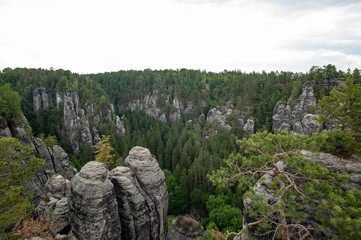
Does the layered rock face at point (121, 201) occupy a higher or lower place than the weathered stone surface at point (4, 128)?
lower

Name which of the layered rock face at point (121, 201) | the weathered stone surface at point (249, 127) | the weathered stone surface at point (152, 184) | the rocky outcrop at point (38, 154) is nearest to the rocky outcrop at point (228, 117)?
the weathered stone surface at point (249, 127)

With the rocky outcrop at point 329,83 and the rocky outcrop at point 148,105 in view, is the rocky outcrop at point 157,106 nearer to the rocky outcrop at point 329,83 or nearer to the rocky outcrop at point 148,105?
the rocky outcrop at point 148,105

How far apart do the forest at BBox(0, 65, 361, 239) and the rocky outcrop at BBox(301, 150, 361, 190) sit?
0.54 meters

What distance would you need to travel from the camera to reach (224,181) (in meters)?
9.68

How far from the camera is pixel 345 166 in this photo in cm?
974

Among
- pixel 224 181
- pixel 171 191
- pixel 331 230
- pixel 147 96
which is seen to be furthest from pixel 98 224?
pixel 147 96

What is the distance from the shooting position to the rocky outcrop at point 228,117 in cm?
6475

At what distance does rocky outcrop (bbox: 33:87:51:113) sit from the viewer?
64.1 meters

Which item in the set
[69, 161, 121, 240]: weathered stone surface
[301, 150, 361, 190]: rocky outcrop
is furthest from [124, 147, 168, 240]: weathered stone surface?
[301, 150, 361, 190]: rocky outcrop

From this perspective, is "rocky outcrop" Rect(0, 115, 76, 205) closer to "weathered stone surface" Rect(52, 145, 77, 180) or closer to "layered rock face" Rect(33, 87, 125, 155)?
"weathered stone surface" Rect(52, 145, 77, 180)

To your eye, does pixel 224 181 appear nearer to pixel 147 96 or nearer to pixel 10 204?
pixel 10 204

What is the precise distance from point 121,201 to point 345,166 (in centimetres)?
1444

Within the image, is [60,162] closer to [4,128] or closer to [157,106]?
[4,128]

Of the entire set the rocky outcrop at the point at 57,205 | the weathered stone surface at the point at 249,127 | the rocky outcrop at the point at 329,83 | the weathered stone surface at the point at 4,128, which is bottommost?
the weathered stone surface at the point at 249,127
